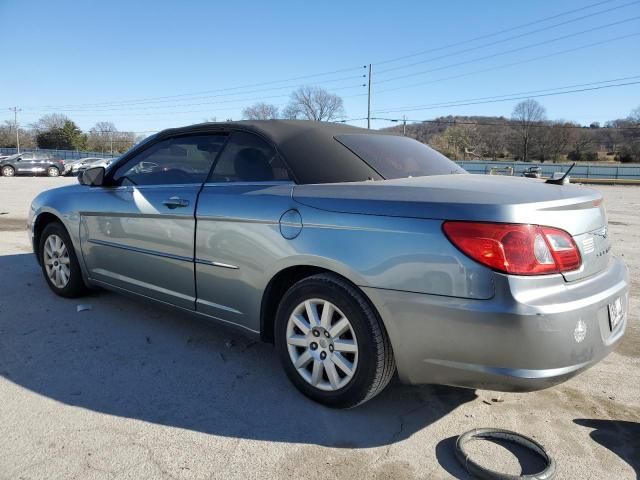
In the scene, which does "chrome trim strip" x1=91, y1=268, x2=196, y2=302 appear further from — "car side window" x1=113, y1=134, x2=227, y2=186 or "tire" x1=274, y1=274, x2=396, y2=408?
"tire" x1=274, y1=274, x2=396, y2=408

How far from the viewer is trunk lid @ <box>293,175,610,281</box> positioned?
7.59 feet

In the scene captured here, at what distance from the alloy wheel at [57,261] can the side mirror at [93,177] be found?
2.27ft

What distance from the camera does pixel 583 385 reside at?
3.19m

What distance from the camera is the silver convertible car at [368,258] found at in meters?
2.26

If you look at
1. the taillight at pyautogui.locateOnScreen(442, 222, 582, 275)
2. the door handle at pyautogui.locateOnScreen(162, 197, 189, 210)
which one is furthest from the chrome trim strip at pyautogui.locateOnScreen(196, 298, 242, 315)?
the taillight at pyautogui.locateOnScreen(442, 222, 582, 275)

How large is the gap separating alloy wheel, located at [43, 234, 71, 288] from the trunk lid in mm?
2878

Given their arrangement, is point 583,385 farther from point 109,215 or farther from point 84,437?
point 109,215

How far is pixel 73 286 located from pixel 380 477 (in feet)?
11.6

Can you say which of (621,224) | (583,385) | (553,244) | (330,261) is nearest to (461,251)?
(553,244)

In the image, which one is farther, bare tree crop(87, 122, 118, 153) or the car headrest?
bare tree crop(87, 122, 118, 153)

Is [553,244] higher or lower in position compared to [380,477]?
higher

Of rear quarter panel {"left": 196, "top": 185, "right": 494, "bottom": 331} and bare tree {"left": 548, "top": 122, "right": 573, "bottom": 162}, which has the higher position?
bare tree {"left": 548, "top": 122, "right": 573, "bottom": 162}

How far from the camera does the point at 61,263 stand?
474cm

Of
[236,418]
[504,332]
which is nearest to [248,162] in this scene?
[236,418]
